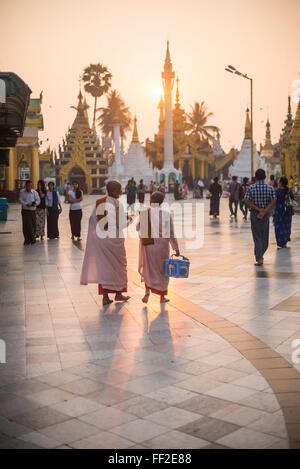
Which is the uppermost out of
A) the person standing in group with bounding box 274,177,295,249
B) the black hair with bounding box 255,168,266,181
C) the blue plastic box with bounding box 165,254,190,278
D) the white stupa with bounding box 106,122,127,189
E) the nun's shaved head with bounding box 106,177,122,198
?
the white stupa with bounding box 106,122,127,189

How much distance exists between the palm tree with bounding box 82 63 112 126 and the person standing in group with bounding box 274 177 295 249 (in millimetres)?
76924

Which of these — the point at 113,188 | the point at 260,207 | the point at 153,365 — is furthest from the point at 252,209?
the point at 153,365

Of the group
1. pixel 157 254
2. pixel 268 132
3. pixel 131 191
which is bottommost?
pixel 157 254

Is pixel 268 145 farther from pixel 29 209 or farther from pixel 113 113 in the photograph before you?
pixel 29 209

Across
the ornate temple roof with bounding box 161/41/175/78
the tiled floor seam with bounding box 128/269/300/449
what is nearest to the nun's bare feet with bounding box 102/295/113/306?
the tiled floor seam with bounding box 128/269/300/449

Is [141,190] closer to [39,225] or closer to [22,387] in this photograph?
[39,225]

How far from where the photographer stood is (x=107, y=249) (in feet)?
25.4

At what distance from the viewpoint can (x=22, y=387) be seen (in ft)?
15.5

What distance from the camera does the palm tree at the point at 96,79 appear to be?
86750 millimetres

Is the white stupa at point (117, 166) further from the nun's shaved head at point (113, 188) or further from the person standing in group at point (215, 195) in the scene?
the nun's shaved head at point (113, 188)

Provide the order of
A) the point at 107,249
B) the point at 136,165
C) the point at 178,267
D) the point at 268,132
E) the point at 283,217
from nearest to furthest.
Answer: the point at 178,267, the point at 107,249, the point at 283,217, the point at 136,165, the point at 268,132

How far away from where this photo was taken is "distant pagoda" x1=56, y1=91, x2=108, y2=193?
232 ft

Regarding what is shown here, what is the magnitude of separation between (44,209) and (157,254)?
8.69m

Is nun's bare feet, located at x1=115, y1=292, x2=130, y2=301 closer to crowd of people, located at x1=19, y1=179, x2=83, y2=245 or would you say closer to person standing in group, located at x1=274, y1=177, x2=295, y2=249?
person standing in group, located at x1=274, y1=177, x2=295, y2=249
